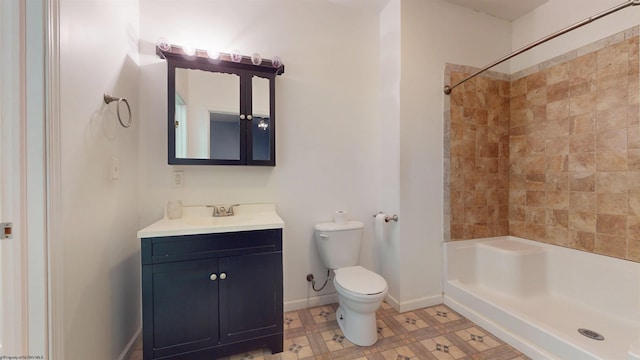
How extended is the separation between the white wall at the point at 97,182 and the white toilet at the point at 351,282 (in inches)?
51.5

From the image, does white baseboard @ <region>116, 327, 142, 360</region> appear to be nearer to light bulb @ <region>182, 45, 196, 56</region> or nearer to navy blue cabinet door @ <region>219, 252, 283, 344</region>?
→ navy blue cabinet door @ <region>219, 252, 283, 344</region>

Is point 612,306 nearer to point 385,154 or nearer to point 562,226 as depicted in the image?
point 562,226

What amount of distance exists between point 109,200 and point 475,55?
302 cm

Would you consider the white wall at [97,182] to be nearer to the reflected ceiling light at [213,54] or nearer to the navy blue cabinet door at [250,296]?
the reflected ceiling light at [213,54]

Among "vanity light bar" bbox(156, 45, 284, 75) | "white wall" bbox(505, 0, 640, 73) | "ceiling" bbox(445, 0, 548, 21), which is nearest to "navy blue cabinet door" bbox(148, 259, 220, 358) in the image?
"vanity light bar" bbox(156, 45, 284, 75)

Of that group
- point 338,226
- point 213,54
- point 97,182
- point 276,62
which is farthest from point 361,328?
point 213,54

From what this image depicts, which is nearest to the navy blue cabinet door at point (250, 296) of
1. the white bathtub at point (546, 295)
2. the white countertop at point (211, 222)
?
the white countertop at point (211, 222)

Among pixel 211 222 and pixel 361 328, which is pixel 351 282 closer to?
pixel 361 328

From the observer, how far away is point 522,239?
7.49 ft

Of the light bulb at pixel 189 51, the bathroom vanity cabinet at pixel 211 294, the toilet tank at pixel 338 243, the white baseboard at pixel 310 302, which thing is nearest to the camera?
the bathroom vanity cabinet at pixel 211 294

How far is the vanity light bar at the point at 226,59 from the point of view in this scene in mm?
1636

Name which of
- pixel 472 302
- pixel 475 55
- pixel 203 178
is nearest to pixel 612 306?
pixel 472 302

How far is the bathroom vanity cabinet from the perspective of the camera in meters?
1.31

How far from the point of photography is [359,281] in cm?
167
